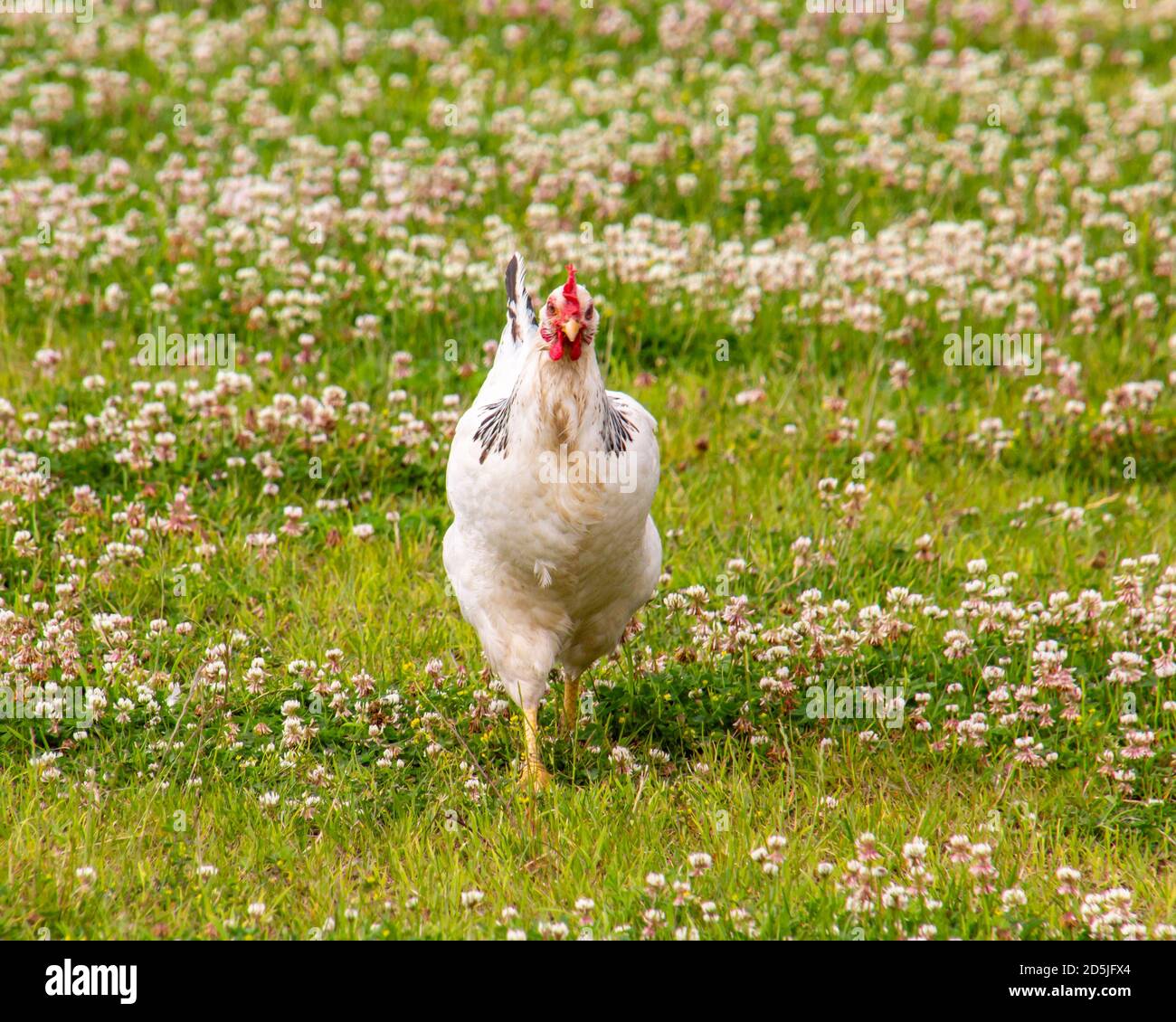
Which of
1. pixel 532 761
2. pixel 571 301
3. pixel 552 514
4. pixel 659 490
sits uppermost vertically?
pixel 571 301

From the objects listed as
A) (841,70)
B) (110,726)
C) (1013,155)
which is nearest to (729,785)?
(110,726)

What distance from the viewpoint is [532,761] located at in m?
6.08

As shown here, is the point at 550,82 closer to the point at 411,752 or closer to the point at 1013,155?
the point at 1013,155

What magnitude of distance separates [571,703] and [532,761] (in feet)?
2.10

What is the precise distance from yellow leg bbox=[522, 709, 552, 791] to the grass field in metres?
0.12

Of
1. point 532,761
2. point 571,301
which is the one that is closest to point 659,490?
point 532,761

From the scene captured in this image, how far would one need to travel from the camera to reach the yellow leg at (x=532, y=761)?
19.6 feet

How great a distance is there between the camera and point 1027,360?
955cm

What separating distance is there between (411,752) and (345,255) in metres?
4.96

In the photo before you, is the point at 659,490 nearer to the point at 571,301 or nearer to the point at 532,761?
the point at 532,761

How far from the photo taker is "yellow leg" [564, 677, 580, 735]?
262 inches

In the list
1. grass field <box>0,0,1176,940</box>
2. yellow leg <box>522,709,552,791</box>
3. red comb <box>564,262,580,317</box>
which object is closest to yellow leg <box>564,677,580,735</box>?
grass field <box>0,0,1176,940</box>

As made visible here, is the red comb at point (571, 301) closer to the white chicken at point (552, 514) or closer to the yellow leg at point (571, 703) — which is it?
the white chicken at point (552, 514)

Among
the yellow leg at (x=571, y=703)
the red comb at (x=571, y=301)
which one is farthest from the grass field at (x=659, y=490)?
the red comb at (x=571, y=301)
